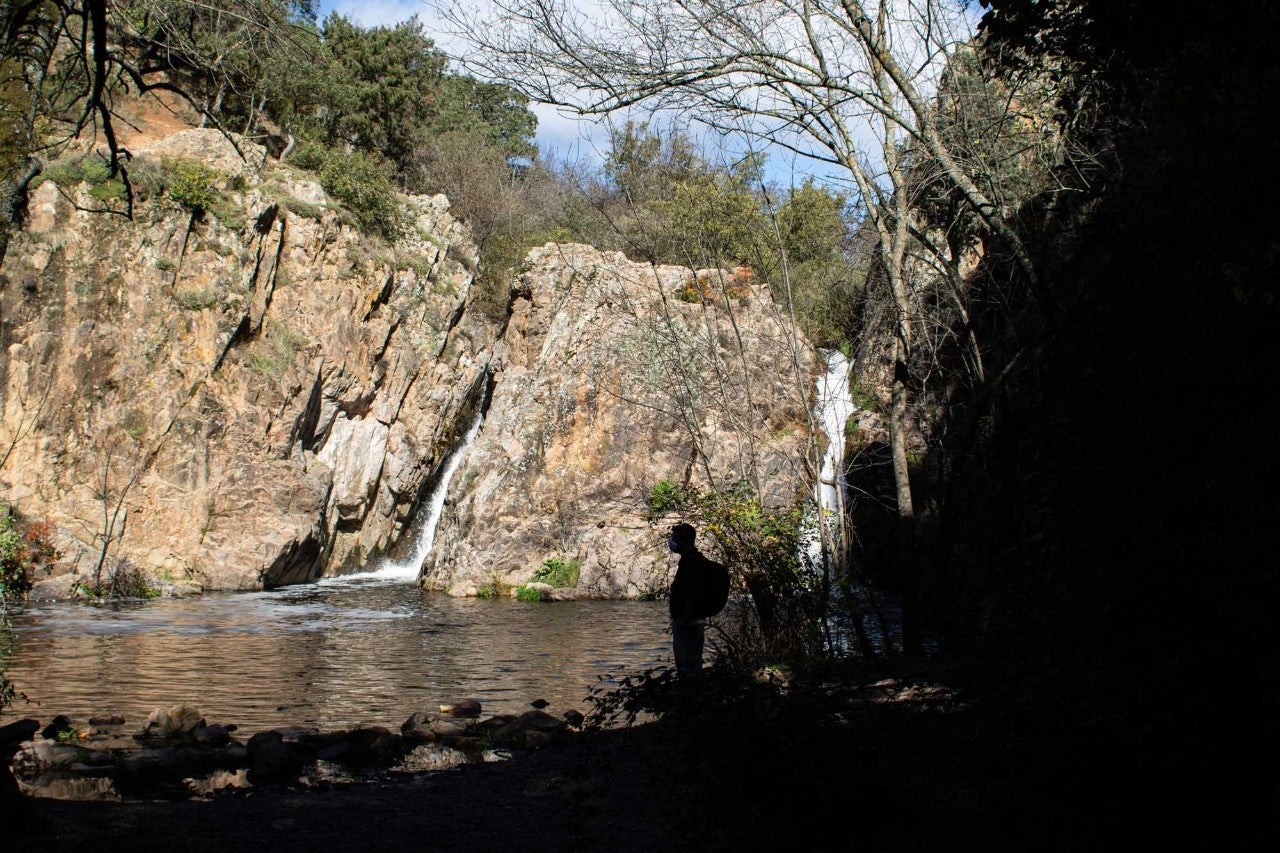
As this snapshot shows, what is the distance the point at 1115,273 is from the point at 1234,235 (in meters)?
1.17

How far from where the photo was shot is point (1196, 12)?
14.1 feet

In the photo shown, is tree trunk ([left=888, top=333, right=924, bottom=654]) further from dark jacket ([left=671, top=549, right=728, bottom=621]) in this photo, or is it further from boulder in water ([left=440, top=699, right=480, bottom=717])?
boulder in water ([left=440, top=699, right=480, bottom=717])

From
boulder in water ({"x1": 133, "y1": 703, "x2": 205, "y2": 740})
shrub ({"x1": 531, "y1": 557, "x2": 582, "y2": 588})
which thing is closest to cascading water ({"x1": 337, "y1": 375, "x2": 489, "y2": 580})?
shrub ({"x1": 531, "y1": 557, "x2": 582, "y2": 588})

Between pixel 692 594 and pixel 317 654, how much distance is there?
816 centimetres

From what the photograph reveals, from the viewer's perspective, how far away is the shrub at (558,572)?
2158cm

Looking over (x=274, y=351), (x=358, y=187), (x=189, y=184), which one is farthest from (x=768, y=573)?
(x=358, y=187)

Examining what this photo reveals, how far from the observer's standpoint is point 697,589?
24.8ft

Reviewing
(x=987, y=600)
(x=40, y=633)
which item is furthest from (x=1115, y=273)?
(x=40, y=633)

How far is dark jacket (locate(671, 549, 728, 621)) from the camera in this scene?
298 inches

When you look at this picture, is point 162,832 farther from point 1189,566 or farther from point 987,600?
point 987,600

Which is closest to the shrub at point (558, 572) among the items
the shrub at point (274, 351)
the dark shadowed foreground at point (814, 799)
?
the shrub at point (274, 351)

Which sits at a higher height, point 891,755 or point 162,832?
point 891,755

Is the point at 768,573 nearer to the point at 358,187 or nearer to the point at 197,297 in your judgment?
the point at 197,297

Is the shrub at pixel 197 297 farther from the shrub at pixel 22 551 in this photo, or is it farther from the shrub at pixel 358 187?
the shrub at pixel 22 551
